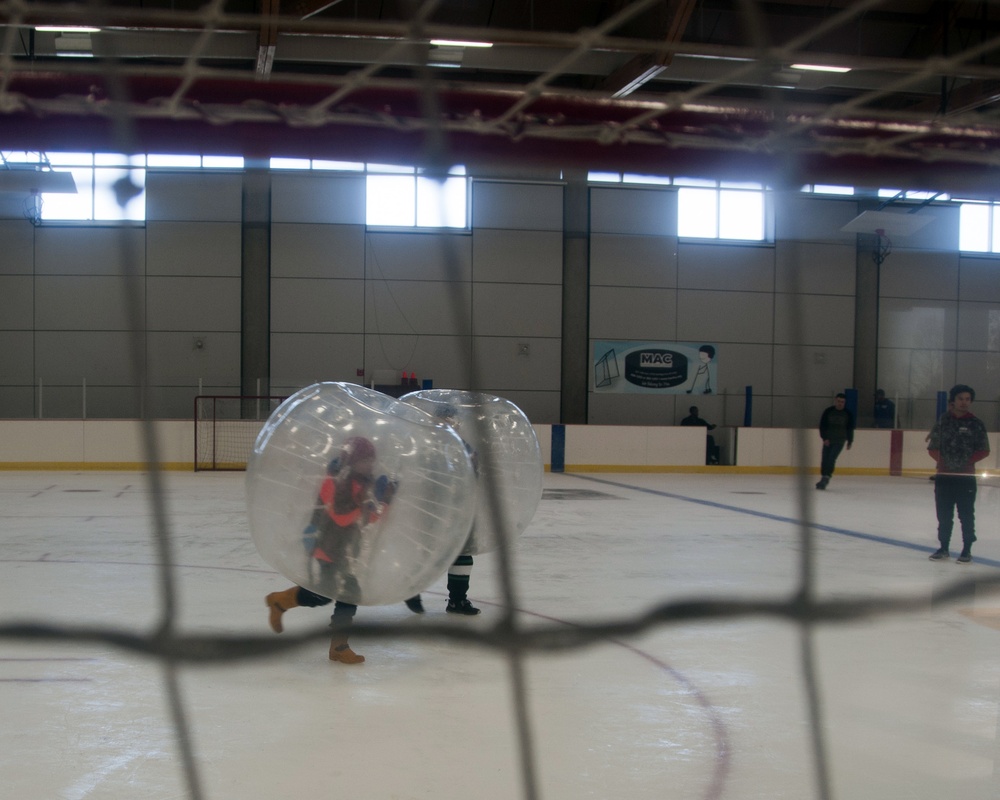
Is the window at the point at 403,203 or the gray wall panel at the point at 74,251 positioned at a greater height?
the window at the point at 403,203

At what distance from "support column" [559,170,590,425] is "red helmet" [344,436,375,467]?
15.1 m

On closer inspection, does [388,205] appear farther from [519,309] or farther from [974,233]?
[974,233]

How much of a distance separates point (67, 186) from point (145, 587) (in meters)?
3.15

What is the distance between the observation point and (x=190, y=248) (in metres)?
17.7

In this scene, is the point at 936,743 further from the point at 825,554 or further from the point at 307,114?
the point at 825,554

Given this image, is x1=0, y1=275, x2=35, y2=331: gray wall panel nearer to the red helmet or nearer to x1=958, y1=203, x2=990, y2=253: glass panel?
the red helmet

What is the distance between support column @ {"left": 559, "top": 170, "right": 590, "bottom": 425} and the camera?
1861 centimetres

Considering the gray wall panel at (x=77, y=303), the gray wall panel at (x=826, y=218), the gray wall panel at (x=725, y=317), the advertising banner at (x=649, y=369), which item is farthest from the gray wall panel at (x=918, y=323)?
the gray wall panel at (x=77, y=303)

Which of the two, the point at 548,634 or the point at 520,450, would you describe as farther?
the point at 520,450

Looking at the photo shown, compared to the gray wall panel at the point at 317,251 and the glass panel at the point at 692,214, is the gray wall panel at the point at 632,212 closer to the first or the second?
the glass panel at the point at 692,214

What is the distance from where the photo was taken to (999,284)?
60.0 feet

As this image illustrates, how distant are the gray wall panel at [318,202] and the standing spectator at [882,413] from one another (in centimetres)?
1060

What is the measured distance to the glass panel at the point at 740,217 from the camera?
18469mm

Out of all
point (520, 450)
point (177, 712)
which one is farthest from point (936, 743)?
point (177, 712)
